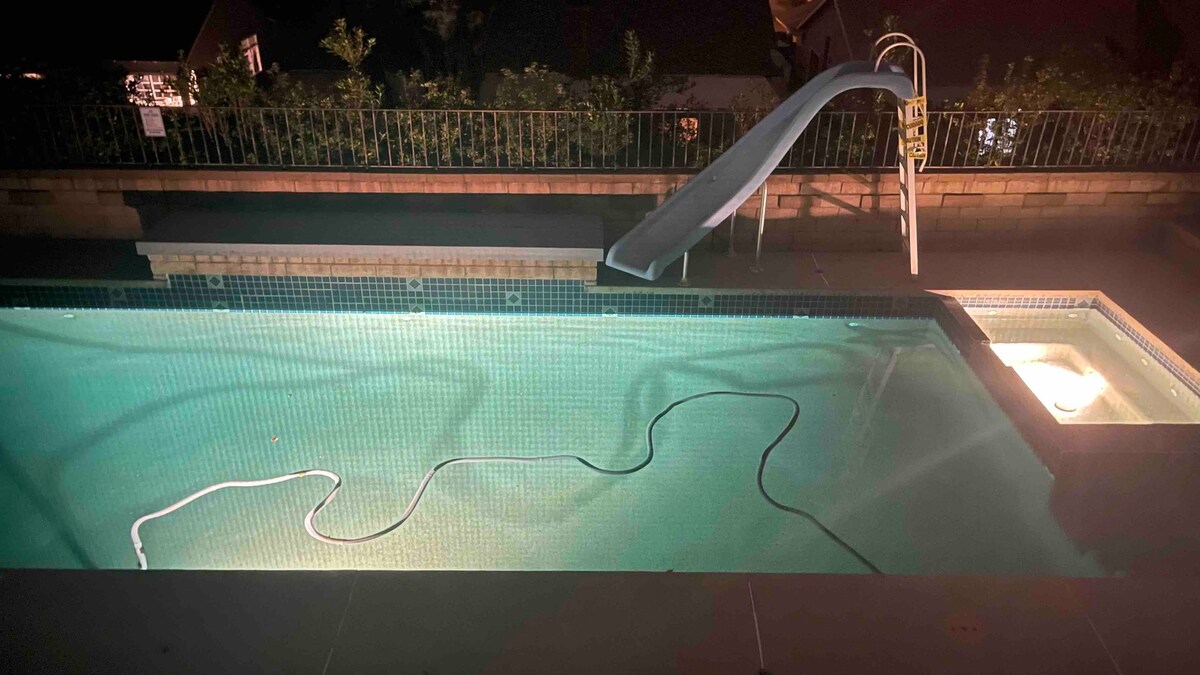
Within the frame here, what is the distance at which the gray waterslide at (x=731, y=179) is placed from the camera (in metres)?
5.33

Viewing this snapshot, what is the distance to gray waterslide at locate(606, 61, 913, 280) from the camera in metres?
5.33

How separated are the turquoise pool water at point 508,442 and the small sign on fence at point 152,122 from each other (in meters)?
1.54

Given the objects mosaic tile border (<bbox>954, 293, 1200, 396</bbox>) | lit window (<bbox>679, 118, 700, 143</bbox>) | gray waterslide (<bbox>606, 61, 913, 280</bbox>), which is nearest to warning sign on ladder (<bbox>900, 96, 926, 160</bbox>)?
gray waterslide (<bbox>606, 61, 913, 280</bbox>)

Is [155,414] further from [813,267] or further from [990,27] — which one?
[990,27]

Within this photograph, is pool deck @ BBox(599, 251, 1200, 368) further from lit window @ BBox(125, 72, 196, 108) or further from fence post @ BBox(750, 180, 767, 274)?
lit window @ BBox(125, 72, 196, 108)

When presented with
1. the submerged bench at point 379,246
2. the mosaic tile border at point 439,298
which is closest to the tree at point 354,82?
the submerged bench at point 379,246

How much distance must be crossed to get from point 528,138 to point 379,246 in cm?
155

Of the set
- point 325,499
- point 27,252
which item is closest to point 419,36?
point 27,252

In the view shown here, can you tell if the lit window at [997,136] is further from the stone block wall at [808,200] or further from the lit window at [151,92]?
the lit window at [151,92]

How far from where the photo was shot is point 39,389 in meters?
4.92

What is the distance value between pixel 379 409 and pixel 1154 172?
608cm

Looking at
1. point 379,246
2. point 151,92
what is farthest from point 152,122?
point 379,246

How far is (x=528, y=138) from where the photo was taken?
21.6 ft

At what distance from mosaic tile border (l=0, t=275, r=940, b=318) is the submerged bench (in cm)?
9
